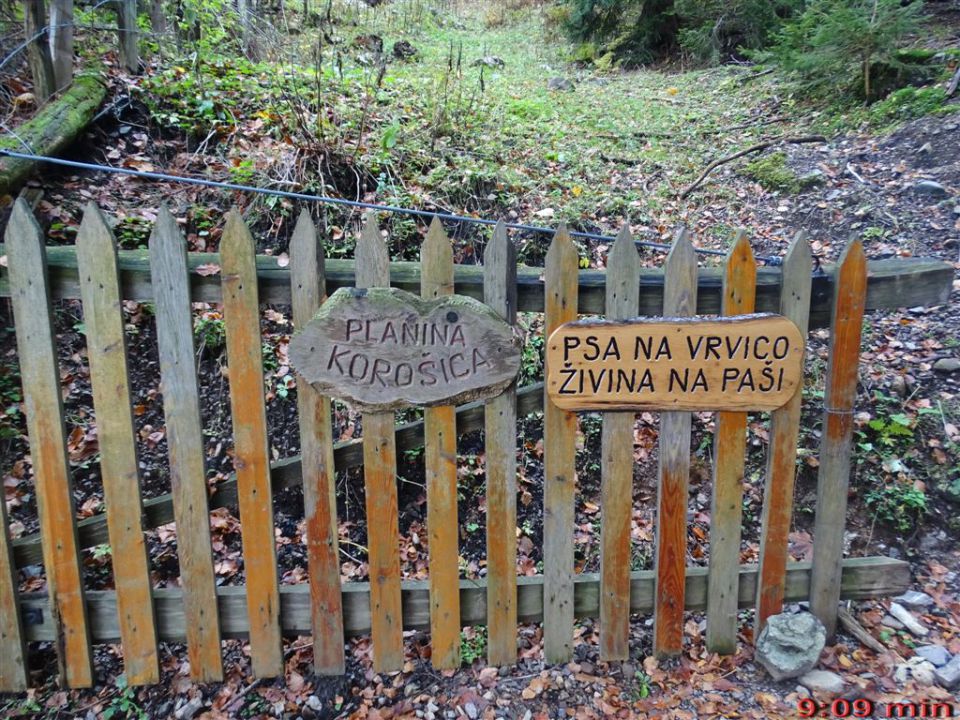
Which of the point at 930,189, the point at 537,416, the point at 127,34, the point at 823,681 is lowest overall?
the point at 823,681

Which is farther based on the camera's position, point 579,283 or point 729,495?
point 729,495

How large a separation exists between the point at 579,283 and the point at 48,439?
2.05 metres

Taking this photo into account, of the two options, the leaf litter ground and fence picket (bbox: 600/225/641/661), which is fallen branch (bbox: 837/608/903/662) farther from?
fence picket (bbox: 600/225/641/661)

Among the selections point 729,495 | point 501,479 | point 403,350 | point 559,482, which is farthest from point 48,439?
point 729,495

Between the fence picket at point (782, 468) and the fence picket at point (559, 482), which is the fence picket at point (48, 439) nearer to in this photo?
the fence picket at point (559, 482)

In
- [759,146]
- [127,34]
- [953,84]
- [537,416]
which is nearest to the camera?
[537,416]

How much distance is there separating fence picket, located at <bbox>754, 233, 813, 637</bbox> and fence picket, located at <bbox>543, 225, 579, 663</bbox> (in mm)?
789

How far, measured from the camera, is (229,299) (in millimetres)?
2336

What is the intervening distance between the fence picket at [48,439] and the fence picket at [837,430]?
291 centimetres

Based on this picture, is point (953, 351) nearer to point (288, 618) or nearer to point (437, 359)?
point (437, 359)

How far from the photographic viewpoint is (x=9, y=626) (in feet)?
8.29

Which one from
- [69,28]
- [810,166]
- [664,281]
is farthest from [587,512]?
[69,28]

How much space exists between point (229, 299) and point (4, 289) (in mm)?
842

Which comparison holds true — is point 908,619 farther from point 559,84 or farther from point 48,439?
point 559,84
